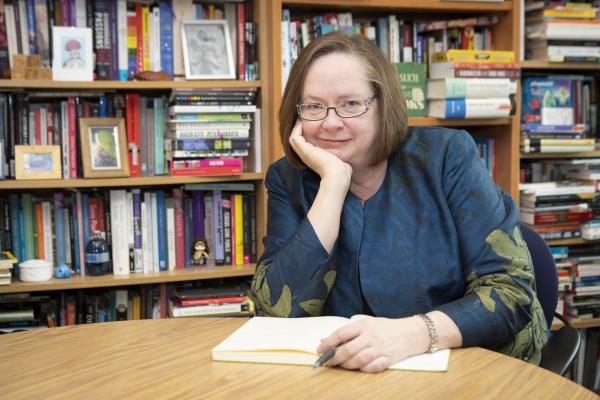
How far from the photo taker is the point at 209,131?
7.95ft

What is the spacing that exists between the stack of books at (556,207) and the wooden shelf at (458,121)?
297 millimetres

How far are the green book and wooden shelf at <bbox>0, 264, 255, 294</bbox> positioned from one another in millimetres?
899

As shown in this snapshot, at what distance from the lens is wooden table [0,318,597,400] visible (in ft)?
3.04

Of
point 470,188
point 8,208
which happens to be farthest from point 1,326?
point 470,188

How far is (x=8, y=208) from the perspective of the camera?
7.85ft

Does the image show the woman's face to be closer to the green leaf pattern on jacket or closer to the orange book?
the green leaf pattern on jacket

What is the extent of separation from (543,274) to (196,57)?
5.05 ft

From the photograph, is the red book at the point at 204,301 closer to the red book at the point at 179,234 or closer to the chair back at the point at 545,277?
the red book at the point at 179,234

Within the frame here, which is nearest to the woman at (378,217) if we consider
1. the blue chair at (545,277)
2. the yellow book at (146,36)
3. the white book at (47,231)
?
the blue chair at (545,277)

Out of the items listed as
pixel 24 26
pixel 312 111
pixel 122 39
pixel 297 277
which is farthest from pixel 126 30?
pixel 297 277

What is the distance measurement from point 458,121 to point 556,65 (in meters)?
0.50

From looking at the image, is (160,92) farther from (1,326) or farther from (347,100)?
(347,100)

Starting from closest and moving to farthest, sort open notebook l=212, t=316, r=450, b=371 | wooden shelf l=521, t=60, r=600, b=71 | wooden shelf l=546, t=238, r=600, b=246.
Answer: open notebook l=212, t=316, r=450, b=371 → wooden shelf l=521, t=60, r=600, b=71 → wooden shelf l=546, t=238, r=600, b=246

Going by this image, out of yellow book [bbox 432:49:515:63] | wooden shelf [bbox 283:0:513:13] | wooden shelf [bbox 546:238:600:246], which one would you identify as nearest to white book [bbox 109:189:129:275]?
wooden shelf [bbox 283:0:513:13]
